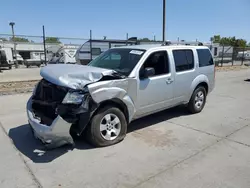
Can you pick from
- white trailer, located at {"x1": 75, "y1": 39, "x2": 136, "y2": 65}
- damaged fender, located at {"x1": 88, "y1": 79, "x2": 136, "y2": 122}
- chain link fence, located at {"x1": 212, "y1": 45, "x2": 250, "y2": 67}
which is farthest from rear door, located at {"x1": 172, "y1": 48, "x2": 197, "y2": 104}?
chain link fence, located at {"x1": 212, "y1": 45, "x2": 250, "y2": 67}

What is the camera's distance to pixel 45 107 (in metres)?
3.85

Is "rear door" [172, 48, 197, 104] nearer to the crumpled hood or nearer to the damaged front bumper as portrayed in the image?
the crumpled hood

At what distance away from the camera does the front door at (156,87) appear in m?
4.35

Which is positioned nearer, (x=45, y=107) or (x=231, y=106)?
(x=45, y=107)

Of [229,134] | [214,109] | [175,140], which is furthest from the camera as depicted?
[214,109]

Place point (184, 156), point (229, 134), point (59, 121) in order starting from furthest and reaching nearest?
point (229, 134)
point (184, 156)
point (59, 121)

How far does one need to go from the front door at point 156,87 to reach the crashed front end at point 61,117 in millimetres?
1248

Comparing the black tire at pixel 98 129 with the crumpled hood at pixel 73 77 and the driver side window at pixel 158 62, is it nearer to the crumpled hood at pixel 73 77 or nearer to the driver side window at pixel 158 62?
the crumpled hood at pixel 73 77

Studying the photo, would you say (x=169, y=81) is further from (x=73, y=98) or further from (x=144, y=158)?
(x=73, y=98)

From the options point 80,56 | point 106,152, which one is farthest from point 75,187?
point 80,56

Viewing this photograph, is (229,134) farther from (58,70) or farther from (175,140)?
(58,70)

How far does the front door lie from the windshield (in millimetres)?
229

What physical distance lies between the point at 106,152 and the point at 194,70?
3.20 meters

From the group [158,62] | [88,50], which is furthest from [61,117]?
[88,50]
